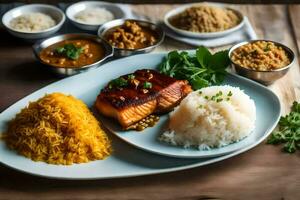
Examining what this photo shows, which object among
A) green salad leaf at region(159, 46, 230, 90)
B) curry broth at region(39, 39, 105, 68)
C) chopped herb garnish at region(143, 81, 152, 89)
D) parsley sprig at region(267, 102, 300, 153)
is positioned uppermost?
chopped herb garnish at region(143, 81, 152, 89)

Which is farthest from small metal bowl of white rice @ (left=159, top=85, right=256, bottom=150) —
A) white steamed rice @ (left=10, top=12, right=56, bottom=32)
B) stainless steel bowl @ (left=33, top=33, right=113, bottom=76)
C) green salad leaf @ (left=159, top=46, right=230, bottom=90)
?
white steamed rice @ (left=10, top=12, right=56, bottom=32)

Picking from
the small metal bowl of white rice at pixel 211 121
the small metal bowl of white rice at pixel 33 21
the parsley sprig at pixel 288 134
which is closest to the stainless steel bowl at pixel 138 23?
the small metal bowl of white rice at pixel 33 21

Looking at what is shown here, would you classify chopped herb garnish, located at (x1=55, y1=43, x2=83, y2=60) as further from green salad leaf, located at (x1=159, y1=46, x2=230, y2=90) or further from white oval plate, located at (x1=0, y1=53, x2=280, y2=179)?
green salad leaf, located at (x1=159, y1=46, x2=230, y2=90)

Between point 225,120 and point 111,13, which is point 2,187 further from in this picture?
point 111,13

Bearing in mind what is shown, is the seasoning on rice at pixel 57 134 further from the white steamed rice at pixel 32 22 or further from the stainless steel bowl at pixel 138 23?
the white steamed rice at pixel 32 22

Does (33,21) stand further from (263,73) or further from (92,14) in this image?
(263,73)

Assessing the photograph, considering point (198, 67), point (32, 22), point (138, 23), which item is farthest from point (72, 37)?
point (198, 67)

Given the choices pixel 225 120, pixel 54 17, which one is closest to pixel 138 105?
pixel 225 120
